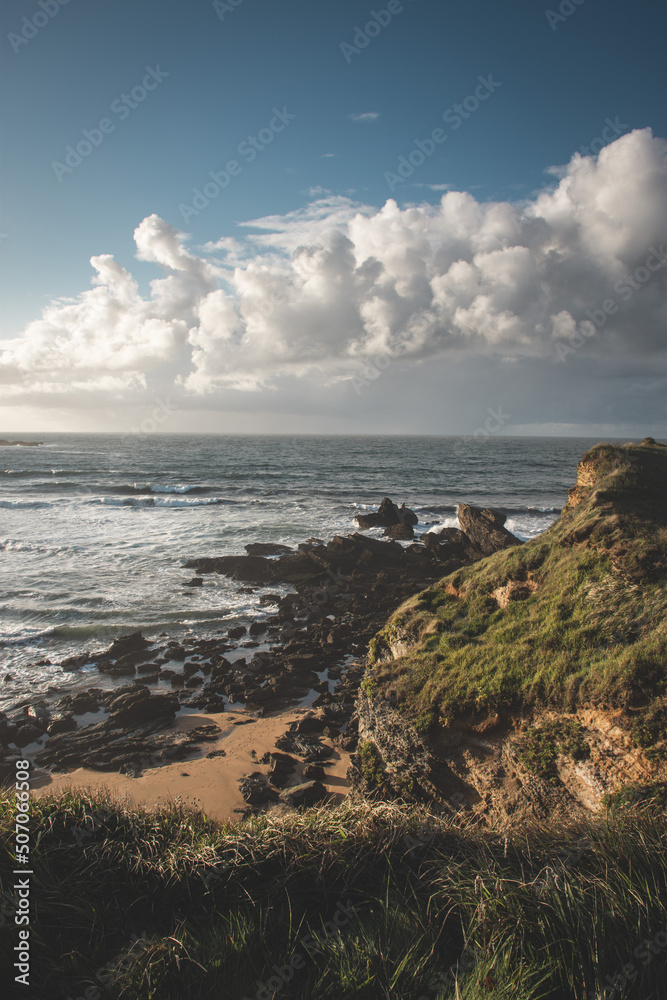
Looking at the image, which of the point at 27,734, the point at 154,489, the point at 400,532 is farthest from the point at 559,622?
the point at 154,489

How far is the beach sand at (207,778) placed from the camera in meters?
6.97

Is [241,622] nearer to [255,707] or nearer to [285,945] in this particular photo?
[255,707]

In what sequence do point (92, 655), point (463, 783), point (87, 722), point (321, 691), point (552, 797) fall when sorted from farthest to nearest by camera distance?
1. point (92, 655)
2. point (321, 691)
3. point (87, 722)
4. point (463, 783)
5. point (552, 797)

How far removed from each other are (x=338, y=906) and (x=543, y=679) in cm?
279

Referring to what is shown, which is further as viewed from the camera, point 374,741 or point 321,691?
point 321,691

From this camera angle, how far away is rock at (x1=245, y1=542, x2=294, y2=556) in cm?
2167

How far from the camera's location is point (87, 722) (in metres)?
9.34

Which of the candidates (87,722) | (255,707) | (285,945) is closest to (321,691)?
(255,707)

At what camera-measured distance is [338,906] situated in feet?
11.8

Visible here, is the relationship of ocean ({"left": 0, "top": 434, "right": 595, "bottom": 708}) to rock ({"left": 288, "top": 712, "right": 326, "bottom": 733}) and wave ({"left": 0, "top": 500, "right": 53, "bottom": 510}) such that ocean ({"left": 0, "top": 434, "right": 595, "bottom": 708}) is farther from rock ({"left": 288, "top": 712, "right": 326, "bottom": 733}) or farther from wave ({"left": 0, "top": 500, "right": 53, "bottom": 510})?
rock ({"left": 288, "top": 712, "right": 326, "bottom": 733})

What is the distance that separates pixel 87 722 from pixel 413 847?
7.74 metres

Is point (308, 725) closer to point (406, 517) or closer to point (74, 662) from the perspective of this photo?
point (74, 662)

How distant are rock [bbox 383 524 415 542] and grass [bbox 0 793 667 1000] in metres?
21.8

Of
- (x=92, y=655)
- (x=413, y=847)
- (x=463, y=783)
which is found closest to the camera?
(x=413, y=847)
